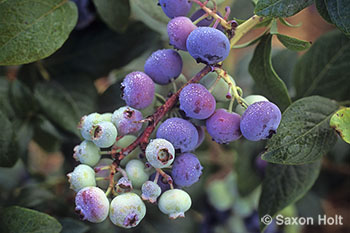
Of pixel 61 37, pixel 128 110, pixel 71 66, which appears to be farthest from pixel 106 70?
pixel 128 110

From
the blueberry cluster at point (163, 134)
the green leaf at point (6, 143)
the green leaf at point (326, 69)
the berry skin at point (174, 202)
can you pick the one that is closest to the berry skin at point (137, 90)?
the blueberry cluster at point (163, 134)

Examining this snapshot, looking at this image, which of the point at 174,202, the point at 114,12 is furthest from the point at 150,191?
the point at 114,12

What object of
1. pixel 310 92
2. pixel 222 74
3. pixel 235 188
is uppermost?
pixel 222 74

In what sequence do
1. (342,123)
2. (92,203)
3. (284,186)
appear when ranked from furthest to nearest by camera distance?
(284,186) → (342,123) → (92,203)

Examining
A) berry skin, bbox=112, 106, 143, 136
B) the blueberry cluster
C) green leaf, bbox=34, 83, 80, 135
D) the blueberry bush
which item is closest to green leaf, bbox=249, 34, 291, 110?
the blueberry bush

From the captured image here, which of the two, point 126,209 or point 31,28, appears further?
point 31,28

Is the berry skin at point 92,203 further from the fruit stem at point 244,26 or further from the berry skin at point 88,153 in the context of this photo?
the fruit stem at point 244,26

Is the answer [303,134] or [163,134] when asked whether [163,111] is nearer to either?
[163,134]

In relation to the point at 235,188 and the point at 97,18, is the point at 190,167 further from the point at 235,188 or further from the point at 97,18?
the point at 235,188
